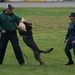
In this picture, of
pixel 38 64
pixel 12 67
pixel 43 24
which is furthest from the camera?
pixel 43 24

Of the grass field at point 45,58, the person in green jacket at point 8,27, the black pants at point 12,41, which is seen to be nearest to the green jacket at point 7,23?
the person in green jacket at point 8,27

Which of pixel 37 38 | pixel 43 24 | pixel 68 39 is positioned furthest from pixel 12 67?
pixel 43 24

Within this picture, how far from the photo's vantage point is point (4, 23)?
1500 cm

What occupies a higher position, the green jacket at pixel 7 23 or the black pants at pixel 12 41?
the green jacket at pixel 7 23

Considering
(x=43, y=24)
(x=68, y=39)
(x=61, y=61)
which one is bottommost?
(x=43, y=24)

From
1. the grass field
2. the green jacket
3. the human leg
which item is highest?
the green jacket

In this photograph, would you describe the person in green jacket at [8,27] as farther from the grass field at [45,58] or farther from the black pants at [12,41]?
the grass field at [45,58]

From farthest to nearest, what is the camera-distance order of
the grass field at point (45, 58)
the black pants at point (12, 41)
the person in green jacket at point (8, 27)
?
the black pants at point (12, 41), the person in green jacket at point (8, 27), the grass field at point (45, 58)

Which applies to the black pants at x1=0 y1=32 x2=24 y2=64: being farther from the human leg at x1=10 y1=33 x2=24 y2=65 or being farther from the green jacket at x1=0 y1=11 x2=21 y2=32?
the green jacket at x1=0 y1=11 x2=21 y2=32

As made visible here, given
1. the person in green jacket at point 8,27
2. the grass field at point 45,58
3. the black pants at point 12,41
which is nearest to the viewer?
the grass field at point 45,58

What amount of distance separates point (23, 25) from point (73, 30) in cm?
159

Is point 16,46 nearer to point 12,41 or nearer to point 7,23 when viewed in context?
point 12,41

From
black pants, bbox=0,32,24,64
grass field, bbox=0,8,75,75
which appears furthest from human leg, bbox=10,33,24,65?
grass field, bbox=0,8,75,75

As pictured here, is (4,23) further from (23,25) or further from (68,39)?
(68,39)
